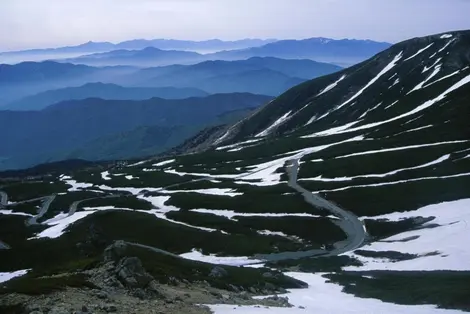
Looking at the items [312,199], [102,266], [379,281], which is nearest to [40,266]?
[102,266]

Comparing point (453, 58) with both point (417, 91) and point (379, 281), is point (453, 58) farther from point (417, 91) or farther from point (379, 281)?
point (379, 281)

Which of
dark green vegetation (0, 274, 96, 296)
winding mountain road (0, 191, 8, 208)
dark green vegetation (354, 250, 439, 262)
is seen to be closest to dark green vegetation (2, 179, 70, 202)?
winding mountain road (0, 191, 8, 208)

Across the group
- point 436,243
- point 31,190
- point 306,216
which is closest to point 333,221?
point 306,216

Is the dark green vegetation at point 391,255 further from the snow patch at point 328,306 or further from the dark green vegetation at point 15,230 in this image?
the dark green vegetation at point 15,230

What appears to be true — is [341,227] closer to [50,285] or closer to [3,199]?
[50,285]

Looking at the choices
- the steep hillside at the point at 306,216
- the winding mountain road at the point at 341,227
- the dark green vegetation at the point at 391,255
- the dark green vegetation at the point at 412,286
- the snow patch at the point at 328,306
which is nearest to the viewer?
the snow patch at the point at 328,306

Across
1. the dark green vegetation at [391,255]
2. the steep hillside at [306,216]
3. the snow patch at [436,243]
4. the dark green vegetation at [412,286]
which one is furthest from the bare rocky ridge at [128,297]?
the dark green vegetation at [391,255]
